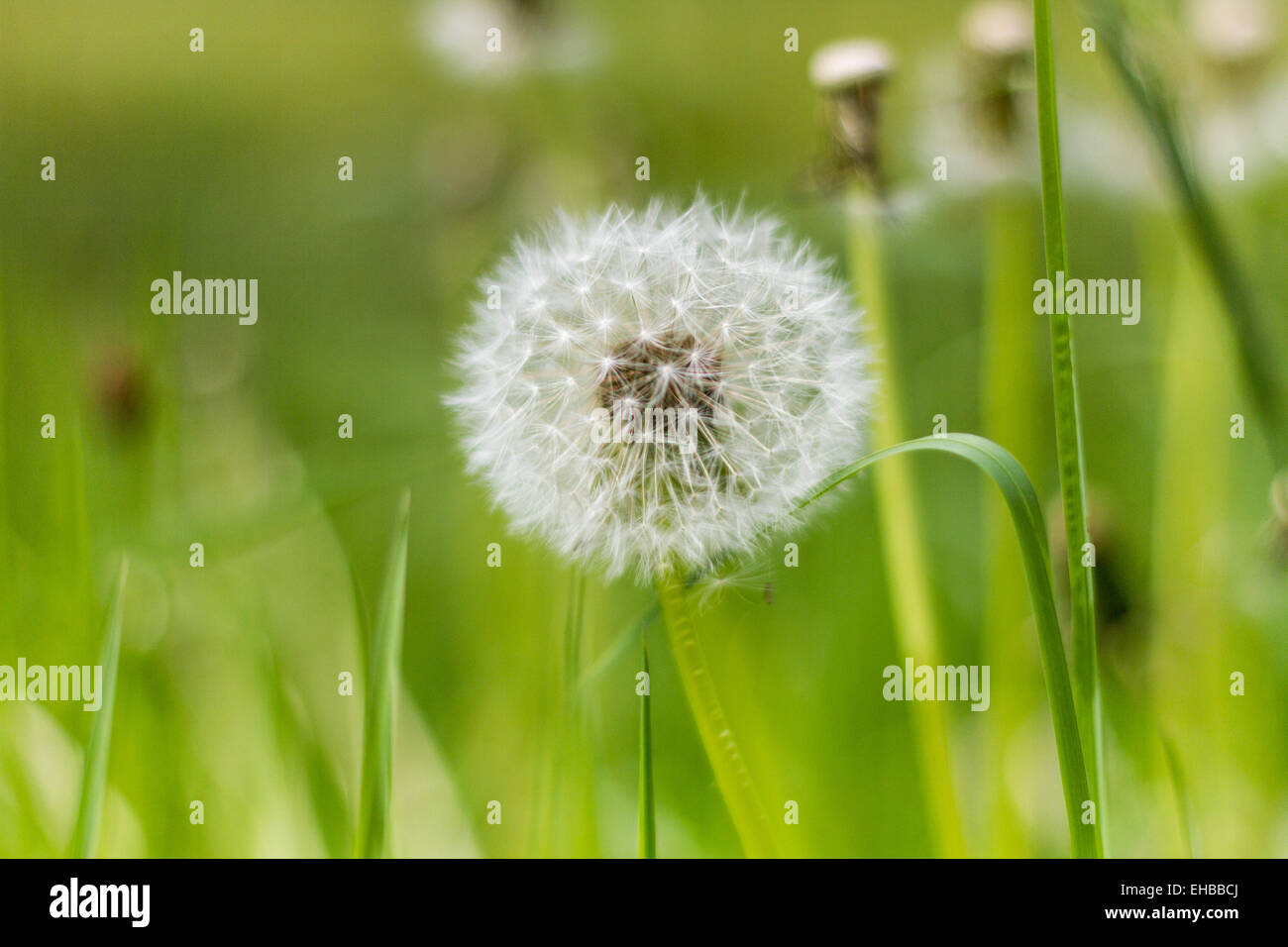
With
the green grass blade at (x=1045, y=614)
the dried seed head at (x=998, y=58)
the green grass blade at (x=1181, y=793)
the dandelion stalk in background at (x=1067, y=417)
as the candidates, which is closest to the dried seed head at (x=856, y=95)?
the dried seed head at (x=998, y=58)

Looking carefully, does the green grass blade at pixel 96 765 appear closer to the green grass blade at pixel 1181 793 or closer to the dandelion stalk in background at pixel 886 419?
the dandelion stalk in background at pixel 886 419

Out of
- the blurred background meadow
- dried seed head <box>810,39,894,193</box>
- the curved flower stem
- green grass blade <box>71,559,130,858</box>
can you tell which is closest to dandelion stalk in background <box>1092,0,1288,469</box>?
the blurred background meadow

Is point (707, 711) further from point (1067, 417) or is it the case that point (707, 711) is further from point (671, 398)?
point (1067, 417)

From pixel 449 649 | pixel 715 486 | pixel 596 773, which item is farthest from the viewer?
pixel 449 649

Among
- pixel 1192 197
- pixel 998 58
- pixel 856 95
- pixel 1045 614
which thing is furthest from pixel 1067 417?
pixel 998 58

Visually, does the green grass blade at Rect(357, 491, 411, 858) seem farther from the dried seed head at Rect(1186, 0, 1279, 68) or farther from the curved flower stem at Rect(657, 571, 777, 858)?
the dried seed head at Rect(1186, 0, 1279, 68)
